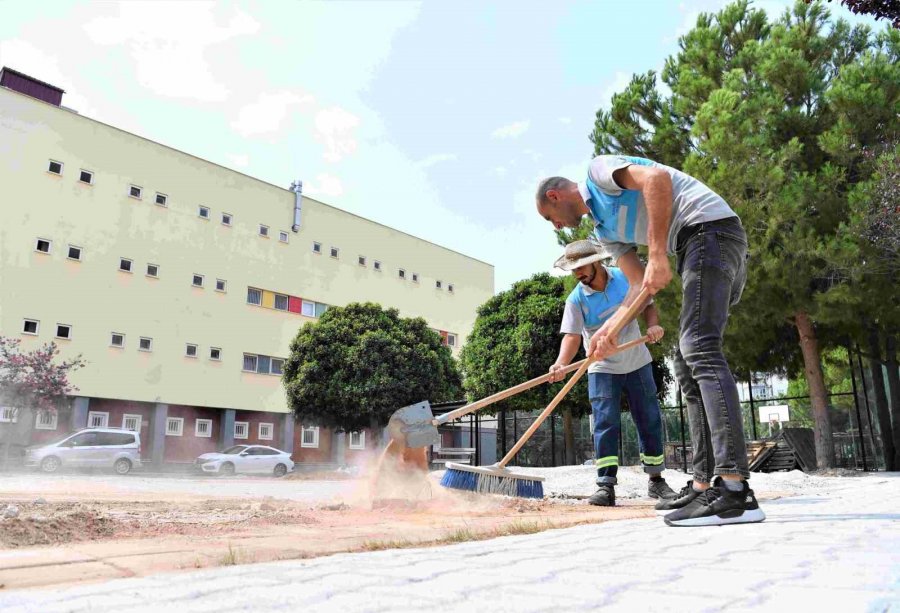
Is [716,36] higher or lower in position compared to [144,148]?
lower

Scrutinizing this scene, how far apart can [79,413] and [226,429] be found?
6149 mm

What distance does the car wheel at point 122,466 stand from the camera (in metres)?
20.3

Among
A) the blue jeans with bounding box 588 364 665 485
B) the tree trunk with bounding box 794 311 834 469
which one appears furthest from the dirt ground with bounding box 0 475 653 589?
the tree trunk with bounding box 794 311 834 469

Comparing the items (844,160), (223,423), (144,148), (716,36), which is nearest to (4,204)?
(144,148)

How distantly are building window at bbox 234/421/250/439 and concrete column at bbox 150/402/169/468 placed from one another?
3536 mm

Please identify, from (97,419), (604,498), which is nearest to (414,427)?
(604,498)

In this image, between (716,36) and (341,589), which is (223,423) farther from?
(341,589)

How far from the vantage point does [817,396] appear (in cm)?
1138

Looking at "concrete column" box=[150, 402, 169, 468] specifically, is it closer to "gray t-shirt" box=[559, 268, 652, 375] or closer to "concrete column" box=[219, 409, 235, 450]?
"concrete column" box=[219, 409, 235, 450]

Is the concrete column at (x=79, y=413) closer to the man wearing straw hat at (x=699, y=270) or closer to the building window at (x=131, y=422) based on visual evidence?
the building window at (x=131, y=422)

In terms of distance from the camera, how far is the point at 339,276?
34.9 metres

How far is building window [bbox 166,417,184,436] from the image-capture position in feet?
88.1

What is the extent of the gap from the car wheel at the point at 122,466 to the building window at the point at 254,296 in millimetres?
11193

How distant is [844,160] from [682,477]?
6.50 meters
